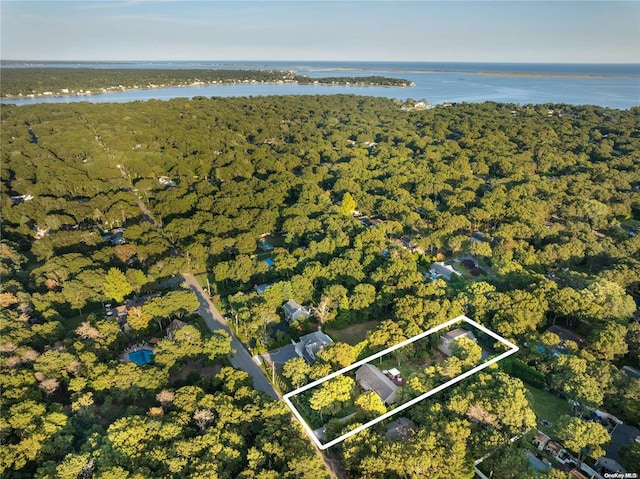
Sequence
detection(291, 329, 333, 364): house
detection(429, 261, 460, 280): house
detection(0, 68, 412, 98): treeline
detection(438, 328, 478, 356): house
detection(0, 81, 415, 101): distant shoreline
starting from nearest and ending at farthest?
detection(291, 329, 333, 364): house
detection(438, 328, 478, 356): house
detection(429, 261, 460, 280): house
detection(0, 81, 415, 101): distant shoreline
detection(0, 68, 412, 98): treeline

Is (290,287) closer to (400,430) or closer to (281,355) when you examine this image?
(281,355)

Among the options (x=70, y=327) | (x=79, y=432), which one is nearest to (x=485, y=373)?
(x=79, y=432)

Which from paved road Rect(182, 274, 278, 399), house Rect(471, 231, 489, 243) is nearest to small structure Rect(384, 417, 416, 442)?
paved road Rect(182, 274, 278, 399)

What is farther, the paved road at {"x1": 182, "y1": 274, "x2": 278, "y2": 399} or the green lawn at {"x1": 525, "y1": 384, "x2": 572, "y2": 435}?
the paved road at {"x1": 182, "y1": 274, "x2": 278, "y2": 399}

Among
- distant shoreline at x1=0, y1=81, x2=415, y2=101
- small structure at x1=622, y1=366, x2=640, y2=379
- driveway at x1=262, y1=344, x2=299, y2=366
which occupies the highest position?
distant shoreline at x1=0, y1=81, x2=415, y2=101

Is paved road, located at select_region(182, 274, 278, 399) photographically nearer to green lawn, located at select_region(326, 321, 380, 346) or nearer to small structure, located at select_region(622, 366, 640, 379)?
green lawn, located at select_region(326, 321, 380, 346)
